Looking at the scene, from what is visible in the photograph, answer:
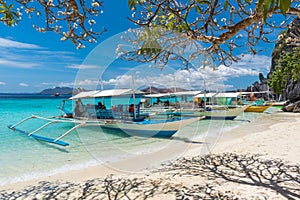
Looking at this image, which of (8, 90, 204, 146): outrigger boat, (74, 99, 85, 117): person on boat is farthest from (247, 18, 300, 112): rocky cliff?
(74, 99, 85, 117): person on boat

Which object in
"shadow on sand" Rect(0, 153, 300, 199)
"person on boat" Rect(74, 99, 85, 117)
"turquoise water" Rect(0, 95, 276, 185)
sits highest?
"person on boat" Rect(74, 99, 85, 117)

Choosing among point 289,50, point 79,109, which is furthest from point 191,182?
point 289,50

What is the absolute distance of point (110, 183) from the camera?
4.19 m

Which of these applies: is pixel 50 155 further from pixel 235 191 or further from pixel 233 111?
pixel 233 111

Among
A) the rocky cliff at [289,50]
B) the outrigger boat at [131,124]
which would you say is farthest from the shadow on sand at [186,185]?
the outrigger boat at [131,124]

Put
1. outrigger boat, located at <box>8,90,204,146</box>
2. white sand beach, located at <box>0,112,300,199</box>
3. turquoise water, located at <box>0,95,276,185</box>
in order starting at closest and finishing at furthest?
white sand beach, located at <box>0,112,300,199</box>
turquoise water, located at <box>0,95,276,185</box>
outrigger boat, located at <box>8,90,204,146</box>

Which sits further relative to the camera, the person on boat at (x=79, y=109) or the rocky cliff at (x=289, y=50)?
the person on boat at (x=79, y=109)

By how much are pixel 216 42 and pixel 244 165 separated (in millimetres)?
2807

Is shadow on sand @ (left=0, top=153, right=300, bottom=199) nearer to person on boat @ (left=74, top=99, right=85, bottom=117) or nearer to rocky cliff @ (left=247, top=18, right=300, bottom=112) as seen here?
rocky cliff @ (left=247, top=18, right=300, bottom=112)

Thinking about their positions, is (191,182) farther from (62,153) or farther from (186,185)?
(62,153)

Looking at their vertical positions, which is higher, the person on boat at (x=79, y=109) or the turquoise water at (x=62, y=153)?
the person on boat at (x=79, y=109)

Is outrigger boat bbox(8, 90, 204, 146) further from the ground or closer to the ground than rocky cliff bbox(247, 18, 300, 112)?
closer to the ground

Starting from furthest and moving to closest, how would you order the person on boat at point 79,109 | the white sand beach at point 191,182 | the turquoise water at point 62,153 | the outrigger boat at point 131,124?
1. the person on boat at point 79,109
2. the outrigger boat at point 131,124
3. the turquoise water at point 62,153
4. the white sand beach at point 191,182

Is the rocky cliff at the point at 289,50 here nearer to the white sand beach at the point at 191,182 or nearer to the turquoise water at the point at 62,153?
the white sand beach at the point at 191,182
